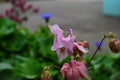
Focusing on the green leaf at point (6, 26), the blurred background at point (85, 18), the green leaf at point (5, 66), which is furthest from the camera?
the blurred background at point (85, 18)

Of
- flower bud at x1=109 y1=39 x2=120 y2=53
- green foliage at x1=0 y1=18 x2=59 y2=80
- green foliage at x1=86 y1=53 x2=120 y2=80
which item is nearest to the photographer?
flower bud at x1=109 y1=39 x2=120 y2=53

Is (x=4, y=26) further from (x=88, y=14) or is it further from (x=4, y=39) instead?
(x=88, y=14)

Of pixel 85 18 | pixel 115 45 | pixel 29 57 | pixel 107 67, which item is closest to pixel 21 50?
pixel 29 57

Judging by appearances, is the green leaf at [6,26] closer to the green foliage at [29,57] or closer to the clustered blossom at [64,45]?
the green foliage at [29,57]

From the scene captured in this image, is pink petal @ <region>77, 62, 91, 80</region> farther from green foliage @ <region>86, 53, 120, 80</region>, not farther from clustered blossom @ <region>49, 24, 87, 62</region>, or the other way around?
green foliage @ <region>86, 53, 120, 80</region>

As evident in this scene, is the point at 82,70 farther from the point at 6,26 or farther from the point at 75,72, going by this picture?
the point at 6,26

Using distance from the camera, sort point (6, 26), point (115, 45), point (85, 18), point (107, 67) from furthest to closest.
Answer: point (85, 18) < point (6, 26) < point (107, 67) < point (115, 45)

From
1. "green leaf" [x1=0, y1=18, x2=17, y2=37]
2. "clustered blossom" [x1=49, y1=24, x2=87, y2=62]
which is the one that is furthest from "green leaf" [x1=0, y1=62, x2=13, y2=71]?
"clustered blossom" [x1=49, y1=24, x2=87, y2=62]

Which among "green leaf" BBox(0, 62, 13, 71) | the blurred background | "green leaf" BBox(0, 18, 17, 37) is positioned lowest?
the blurred background

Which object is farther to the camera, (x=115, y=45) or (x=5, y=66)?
(x=5, y=66)

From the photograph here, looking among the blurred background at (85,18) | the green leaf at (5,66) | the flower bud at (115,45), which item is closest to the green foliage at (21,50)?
the green leaf at (5,66)

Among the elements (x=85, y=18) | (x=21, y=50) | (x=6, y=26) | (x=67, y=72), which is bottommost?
(x=85, y=18)
